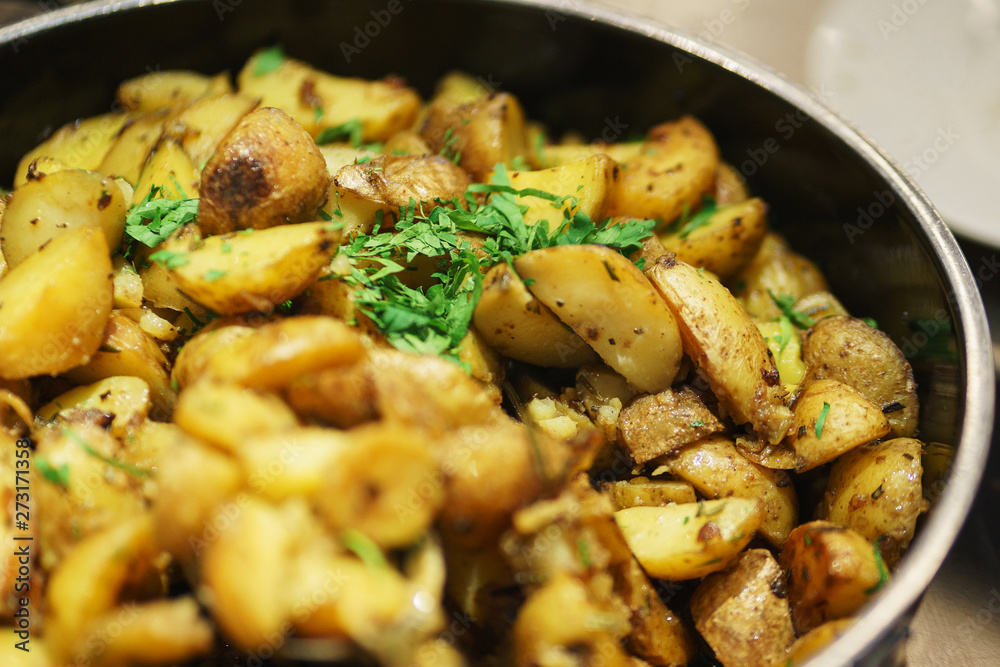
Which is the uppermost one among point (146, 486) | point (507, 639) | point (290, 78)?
point (290, 78)

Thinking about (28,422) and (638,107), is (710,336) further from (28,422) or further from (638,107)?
(28,422)

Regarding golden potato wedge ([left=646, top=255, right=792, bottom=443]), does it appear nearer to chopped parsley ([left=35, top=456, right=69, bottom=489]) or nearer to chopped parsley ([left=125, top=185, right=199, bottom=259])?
chopped parsley ([left=125, top=185, right=199, bottom=259])

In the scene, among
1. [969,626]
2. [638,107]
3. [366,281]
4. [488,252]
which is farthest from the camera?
[638,107]

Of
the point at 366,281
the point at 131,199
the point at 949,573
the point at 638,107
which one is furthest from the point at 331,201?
the point at 949,573

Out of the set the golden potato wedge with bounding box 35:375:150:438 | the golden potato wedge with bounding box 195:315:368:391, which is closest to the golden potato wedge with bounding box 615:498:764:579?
the golden potato wedge with bounding box 195:315:368:391

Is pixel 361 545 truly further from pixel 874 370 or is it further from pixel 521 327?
pixel 874 370

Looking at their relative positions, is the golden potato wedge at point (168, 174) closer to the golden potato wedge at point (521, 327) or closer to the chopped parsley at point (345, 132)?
the chopped parsley at point (345, 132)

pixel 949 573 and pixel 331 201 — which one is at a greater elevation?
pixel 331 201
